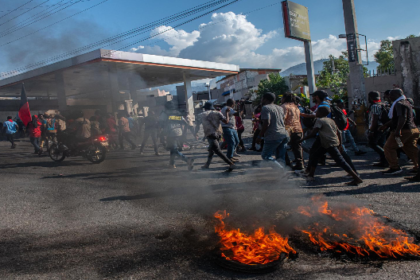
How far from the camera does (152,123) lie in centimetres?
1076

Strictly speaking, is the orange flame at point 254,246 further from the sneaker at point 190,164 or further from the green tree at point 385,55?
the green tree at point 385,55

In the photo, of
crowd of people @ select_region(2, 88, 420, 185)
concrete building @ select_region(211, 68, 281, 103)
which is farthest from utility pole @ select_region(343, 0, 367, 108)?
concrete building @ select_region(211, 68, 281, 103)

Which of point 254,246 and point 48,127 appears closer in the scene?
point 254,246

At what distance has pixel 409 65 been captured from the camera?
437 inches

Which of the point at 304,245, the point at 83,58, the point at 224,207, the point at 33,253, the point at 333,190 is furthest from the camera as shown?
the point at 83,58

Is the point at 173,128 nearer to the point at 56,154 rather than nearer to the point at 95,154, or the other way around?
the point at 95,154

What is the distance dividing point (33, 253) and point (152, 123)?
25.1ft

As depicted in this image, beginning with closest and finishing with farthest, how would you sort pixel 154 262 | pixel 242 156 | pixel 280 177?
1. pixel 154 262
2. pixel 280 177
3. pixel 242 156

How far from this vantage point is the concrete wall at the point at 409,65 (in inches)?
434

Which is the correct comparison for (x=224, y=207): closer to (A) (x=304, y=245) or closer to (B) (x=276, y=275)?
(A) (x=304, y=245)

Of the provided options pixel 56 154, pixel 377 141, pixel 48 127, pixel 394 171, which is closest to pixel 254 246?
pixel 394 171

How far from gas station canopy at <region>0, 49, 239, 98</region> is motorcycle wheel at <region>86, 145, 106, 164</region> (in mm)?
7246

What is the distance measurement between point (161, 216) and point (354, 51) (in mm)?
9652

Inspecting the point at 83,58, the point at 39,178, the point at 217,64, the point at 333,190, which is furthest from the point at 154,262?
the point at 217,64
